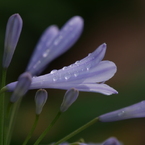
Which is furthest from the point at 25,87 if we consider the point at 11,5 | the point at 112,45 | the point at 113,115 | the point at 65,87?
the point at 112,45

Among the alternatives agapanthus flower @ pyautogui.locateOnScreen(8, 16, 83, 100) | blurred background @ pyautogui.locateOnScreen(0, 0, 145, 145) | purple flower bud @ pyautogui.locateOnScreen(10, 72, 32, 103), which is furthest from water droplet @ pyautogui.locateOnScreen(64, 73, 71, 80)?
blurred background @ pyautogui.locateOnScreen(0, 0, 145, 145)

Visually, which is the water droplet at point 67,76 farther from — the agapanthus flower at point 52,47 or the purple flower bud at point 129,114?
the agapanthus flower at point 52,47

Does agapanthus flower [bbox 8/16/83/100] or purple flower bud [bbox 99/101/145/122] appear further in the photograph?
agapanthus flower [bbox 8/16/83/100]

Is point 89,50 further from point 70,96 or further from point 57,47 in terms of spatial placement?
point 70,96

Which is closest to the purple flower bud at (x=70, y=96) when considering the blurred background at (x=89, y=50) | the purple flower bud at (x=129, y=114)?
the purple flower bud at (x=129, y=114)

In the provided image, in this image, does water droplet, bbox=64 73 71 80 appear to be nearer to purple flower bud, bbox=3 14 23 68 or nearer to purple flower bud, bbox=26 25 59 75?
purple flower bud, bbox=3 14 23 68

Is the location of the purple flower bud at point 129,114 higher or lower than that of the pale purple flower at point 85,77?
lower
